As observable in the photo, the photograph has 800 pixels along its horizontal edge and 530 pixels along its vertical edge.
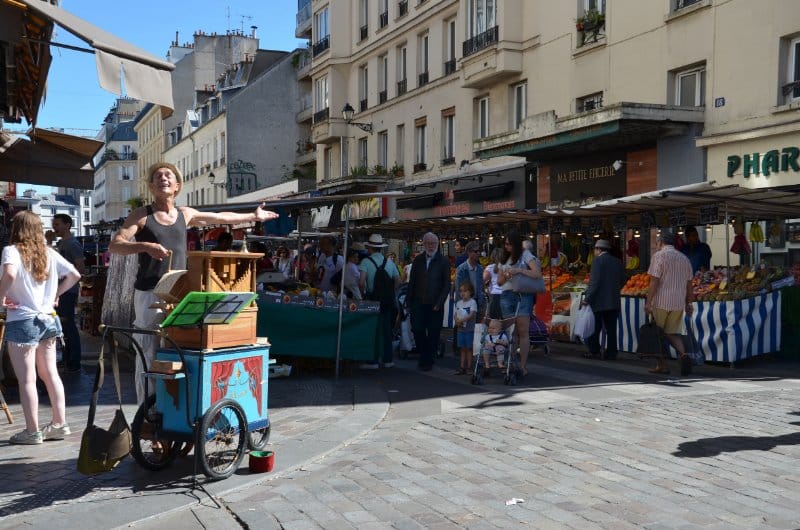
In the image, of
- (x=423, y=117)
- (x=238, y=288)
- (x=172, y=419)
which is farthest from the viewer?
(x=423, y=117)

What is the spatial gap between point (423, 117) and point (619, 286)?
17.9 meters

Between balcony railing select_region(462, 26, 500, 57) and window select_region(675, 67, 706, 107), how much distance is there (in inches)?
258

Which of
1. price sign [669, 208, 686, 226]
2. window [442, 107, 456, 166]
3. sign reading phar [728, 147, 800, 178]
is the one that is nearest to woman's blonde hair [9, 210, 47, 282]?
price sign [669, 208, 686, 226]

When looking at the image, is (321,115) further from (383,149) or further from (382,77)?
(383,149)

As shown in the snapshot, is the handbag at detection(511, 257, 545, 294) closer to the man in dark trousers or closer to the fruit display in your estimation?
the man in dark trousers

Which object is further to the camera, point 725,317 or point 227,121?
point 227,121

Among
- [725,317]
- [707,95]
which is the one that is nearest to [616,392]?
[725,317]

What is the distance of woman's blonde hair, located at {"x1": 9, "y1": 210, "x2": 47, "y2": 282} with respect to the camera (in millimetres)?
6668

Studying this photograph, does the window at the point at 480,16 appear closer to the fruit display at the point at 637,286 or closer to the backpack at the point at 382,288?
the fruit display at the point at 637,286

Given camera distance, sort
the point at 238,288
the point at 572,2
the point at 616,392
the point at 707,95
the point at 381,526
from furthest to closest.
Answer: the point at 572,2 → the point at 707,95 → the point at 616,392 → the point at 238,288 → the point at 381,526

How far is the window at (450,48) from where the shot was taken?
28.2 meters

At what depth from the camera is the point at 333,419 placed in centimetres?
793

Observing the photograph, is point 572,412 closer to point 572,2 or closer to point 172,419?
point 172,419

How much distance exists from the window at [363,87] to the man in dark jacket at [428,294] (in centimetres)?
2398
